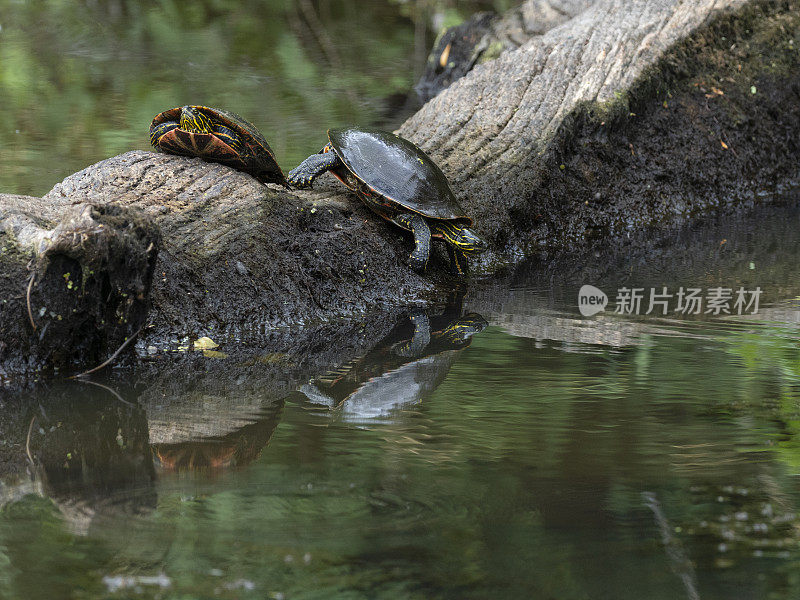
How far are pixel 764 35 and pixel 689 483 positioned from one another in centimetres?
550

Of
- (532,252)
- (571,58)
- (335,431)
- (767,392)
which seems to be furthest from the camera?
(571,58)

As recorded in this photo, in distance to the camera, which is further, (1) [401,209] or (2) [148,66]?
(2) [148,66]

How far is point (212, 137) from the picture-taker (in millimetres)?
4254

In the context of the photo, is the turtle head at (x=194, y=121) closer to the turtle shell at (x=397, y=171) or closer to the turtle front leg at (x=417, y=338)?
the turtle shell at (x=397, y=171)

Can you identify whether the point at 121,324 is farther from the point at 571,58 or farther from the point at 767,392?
the point at 571,58

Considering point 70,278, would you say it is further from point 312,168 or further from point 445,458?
point 312,168

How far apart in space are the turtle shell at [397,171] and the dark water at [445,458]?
54 cm

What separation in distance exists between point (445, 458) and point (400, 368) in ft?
3.19

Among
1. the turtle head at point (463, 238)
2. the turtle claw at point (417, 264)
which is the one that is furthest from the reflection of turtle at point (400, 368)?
the turtle head at point (463, 238)

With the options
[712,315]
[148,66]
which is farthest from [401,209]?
[148,66]

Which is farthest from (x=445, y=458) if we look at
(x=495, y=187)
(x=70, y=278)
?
(x=495, y=187)

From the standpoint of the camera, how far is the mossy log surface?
3.48 meters

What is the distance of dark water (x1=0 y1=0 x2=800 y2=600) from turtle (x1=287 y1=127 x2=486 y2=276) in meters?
0.36

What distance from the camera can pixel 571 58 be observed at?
20.5 ft
